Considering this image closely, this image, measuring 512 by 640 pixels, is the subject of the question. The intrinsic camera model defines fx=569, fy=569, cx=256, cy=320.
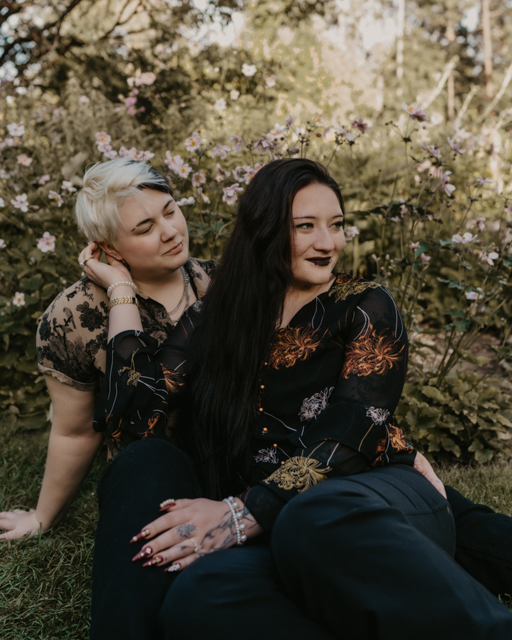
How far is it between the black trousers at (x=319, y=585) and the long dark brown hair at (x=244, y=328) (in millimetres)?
449

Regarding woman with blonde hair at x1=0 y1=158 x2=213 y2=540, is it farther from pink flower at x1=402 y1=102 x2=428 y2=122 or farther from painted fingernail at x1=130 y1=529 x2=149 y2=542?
pink flower at x1=402 y1=102 x2=428 y2=122

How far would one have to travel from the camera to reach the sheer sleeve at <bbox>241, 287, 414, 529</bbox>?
4.99 ft

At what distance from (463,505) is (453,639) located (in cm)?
94

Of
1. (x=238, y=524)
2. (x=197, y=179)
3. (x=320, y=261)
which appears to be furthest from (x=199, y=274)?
(x=238, y=524)

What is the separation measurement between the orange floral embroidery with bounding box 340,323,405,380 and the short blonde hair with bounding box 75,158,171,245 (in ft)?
3.20

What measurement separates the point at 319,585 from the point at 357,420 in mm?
491

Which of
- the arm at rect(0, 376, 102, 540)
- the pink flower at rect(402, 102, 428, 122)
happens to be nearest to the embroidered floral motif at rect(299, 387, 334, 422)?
the arm at rect(0, 376, 102, 540)

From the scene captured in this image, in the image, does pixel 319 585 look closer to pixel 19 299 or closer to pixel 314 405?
pixel 314 405

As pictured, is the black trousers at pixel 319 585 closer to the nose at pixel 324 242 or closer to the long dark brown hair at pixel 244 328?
the long dark brown hair at pixel 244 328

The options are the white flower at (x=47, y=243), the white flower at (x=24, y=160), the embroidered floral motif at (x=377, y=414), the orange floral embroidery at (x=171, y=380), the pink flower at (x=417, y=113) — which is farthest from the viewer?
the white flower at (x=24, y=160)

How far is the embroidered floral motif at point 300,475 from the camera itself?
4.95 ft

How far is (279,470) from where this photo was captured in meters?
1.56

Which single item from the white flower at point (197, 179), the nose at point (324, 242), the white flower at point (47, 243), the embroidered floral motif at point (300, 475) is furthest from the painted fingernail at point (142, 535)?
the white flower at point (47, 243)

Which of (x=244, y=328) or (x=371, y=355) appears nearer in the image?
(x=371, y=355)
